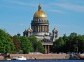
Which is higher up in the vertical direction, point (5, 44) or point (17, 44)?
point (17, 44)

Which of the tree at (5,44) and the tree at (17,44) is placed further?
the tree at (17,44)

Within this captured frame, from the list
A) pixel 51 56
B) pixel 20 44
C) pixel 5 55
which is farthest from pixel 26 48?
pixel 5 55

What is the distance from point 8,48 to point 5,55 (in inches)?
155

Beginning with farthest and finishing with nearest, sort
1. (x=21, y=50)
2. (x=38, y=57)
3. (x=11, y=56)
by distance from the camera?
(x=21, y=50)
(x=38, y=57)
(x=11, y=56)

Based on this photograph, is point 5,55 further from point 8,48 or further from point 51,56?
point 51,56

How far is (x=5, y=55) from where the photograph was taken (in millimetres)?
154500

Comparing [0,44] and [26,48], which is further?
[26,48]

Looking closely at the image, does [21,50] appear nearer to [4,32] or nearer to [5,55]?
[4,32]

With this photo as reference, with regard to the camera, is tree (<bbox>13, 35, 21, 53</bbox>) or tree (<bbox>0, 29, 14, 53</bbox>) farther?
tree (<bbox>13, 35, 21, 53</bbox>)

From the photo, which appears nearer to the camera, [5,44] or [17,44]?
[5,44]

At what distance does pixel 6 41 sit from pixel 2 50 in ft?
13.1

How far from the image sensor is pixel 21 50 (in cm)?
18588

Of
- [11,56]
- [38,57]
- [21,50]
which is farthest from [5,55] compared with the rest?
[21,50]

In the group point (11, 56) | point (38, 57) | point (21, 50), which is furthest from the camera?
point (21, 50)
